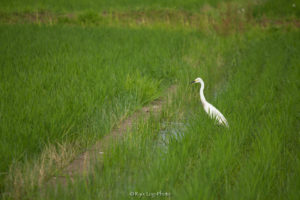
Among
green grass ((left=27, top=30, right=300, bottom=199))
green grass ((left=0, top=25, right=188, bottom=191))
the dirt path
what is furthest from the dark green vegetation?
green grass ((left=27, top=30, right=300, bottom=199))

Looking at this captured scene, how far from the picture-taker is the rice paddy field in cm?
222

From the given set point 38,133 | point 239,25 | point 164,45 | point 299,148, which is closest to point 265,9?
point 239,25

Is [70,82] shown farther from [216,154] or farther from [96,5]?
[96,5]

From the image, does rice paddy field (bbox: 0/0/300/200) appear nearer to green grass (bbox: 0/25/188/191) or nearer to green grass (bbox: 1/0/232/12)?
green grass (bbox: 0/25/188/191)

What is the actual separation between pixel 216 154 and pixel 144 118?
1.72 metres

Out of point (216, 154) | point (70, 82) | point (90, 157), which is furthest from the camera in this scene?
point (70, 82)

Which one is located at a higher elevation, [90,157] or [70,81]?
[70,81]

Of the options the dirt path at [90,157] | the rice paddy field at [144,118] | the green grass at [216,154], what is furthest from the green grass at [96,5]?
the dirt path at [90,157]

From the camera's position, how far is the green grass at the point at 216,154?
2078 millimetres

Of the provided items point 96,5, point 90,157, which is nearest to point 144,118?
point 90,157

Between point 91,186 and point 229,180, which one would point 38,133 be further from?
point 229,180

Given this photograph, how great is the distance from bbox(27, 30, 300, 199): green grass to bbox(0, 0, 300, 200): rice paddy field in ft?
0.04

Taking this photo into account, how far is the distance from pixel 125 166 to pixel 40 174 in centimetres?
71

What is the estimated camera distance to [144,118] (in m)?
4.06
